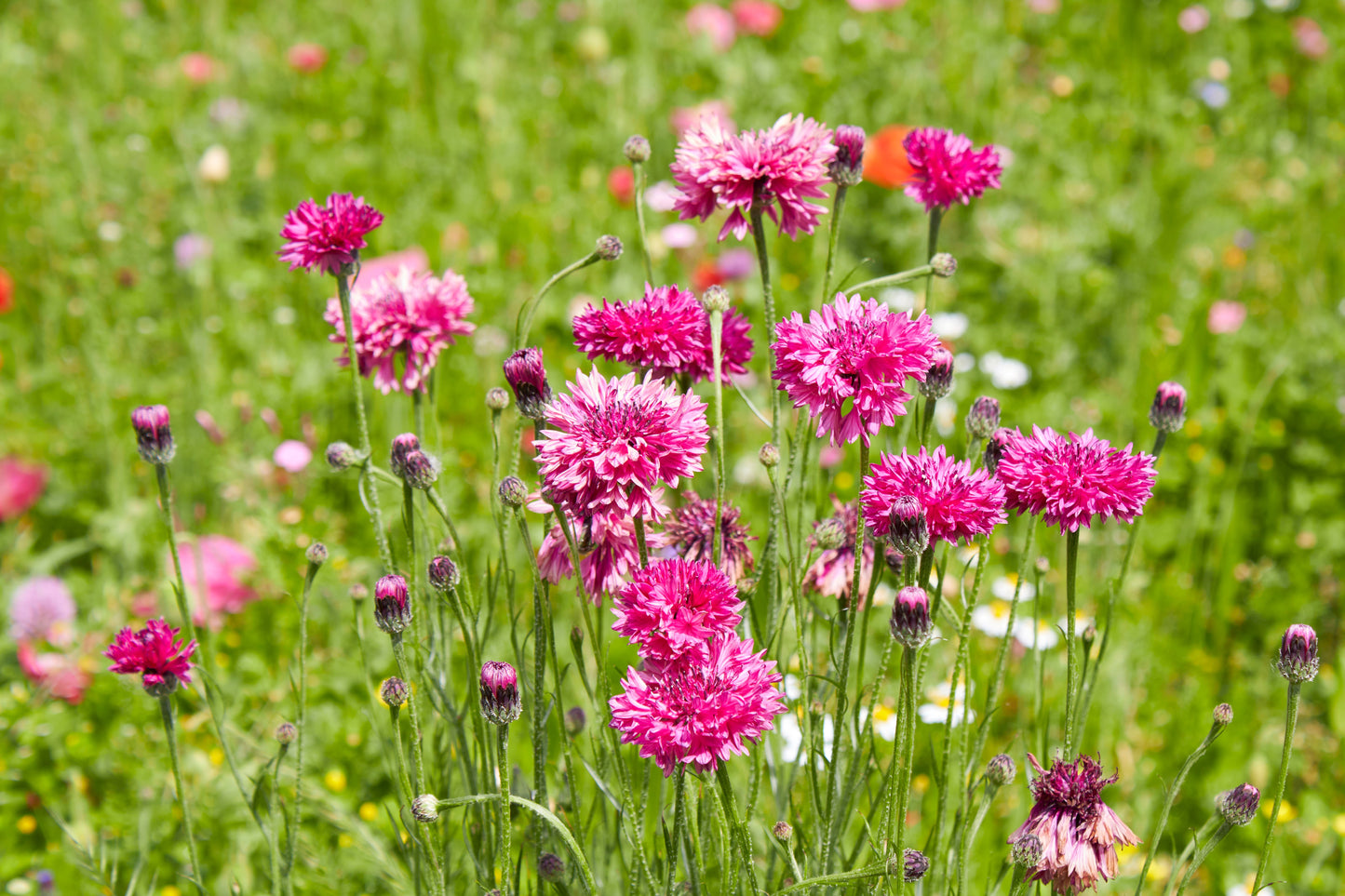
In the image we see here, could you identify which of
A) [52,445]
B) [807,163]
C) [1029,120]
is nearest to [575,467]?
[807,163]

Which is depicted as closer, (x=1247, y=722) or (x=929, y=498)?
(x=929, y=498)

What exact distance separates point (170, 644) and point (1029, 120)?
3595 millimetres

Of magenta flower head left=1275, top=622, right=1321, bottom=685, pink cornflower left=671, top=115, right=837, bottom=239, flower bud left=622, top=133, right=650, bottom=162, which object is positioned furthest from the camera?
flower bud left=622, top=133, right=650, bottom=162

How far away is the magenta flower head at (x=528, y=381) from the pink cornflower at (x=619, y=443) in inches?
2.7

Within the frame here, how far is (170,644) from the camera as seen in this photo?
1.32 m

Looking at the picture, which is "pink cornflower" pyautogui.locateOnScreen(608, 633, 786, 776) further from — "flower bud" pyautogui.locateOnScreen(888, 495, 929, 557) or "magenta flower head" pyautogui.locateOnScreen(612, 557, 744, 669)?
"flower bud" pyautogui.locateOnScreen(888, 495, 929, 557)

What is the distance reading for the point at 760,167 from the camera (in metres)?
1.26

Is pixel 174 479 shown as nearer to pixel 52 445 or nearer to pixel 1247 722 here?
pixel 52 445

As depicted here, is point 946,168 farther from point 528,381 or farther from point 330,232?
point 330,232

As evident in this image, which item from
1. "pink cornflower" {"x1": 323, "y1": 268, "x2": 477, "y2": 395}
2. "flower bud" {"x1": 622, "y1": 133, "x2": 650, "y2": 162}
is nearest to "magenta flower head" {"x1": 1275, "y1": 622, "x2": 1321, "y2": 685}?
"flower bud" {"x1": 622, "y1": 133, "x2": 650, "y2": 162}

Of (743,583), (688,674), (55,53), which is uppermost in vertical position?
(55,53)

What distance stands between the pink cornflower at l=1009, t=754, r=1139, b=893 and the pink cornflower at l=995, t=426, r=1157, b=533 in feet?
0.91

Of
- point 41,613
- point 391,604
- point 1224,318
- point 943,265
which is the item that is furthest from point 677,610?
point 1224,318

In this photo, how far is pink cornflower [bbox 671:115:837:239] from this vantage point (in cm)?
125
